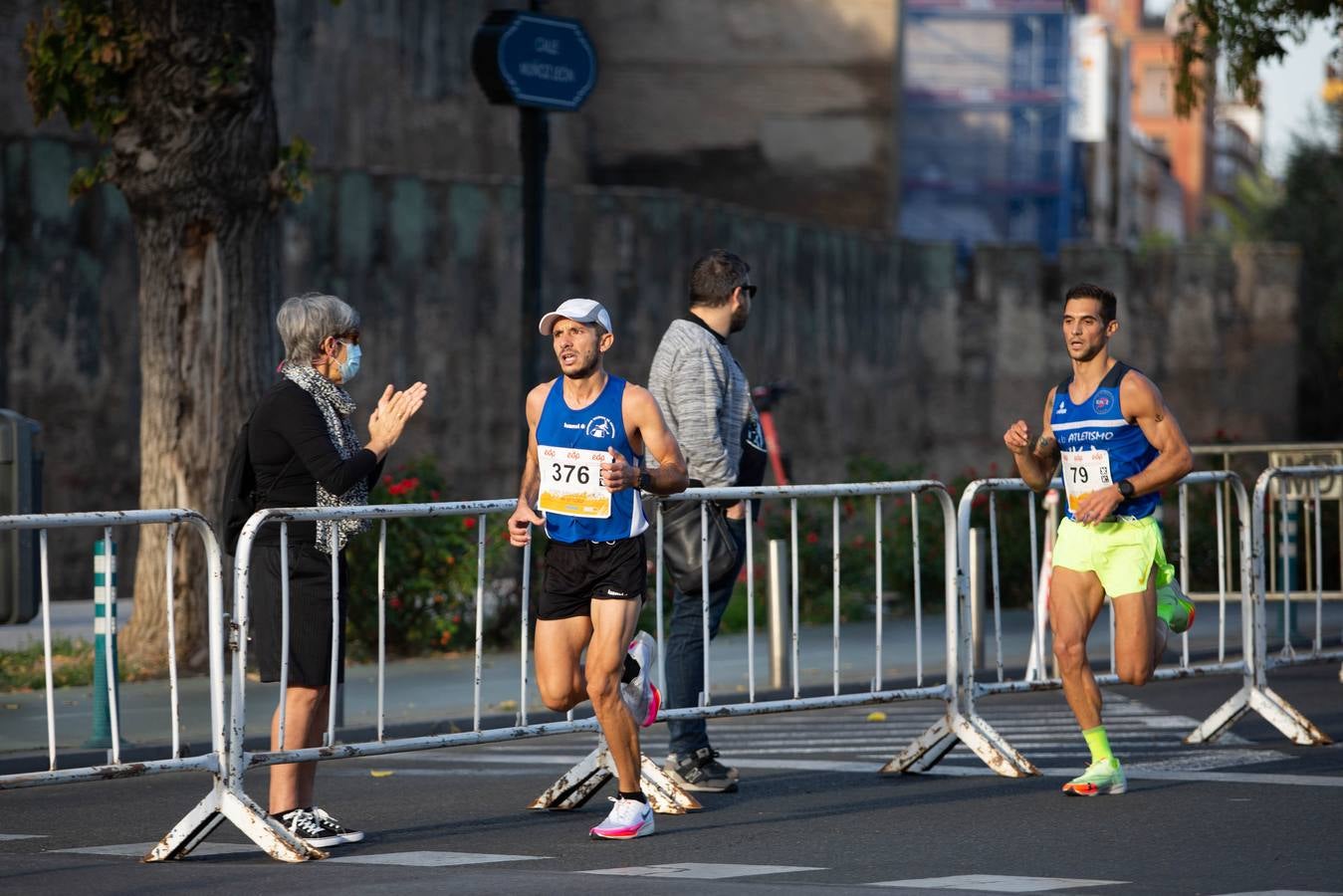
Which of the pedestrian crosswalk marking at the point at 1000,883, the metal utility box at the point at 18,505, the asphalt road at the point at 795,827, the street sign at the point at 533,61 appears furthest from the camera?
A: the street sign at the point at 533,61

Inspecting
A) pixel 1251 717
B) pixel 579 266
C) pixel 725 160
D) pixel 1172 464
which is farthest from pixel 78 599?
pixel 725 160

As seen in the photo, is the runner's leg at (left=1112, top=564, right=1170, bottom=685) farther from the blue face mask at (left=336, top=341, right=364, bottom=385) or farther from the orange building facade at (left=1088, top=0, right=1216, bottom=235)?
the orange building facade at (left=1088, top=0, right=1216, bottom=235)

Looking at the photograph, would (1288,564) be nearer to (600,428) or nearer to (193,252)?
(193,252)

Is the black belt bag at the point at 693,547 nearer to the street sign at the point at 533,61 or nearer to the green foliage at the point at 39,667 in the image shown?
the green foliage at the point at 39,667

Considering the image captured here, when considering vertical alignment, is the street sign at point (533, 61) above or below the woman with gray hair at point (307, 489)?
above

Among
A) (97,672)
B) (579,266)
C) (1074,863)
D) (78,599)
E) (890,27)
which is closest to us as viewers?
(1074,863)

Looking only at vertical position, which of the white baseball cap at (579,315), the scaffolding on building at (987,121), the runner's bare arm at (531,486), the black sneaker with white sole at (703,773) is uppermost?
the scaffolding on building at (987,121)

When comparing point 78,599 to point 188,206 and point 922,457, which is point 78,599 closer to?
point 188,206

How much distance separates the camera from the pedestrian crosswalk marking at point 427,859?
7527 mm

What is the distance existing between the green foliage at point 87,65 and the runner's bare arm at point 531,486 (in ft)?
18.9

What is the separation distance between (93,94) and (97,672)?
410 centimetres

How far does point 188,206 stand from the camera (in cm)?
1322

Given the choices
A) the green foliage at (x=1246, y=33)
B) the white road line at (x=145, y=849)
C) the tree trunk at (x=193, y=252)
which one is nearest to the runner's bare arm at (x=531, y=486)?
the white road line at (x=145, y=849)

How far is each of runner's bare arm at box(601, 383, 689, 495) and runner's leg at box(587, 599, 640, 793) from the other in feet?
1.39
